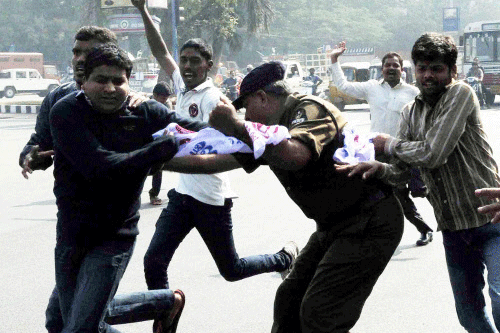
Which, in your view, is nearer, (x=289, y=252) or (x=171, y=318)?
(x=171, y=318)

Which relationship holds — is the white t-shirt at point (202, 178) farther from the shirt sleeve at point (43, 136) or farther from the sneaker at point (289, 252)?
the shirt sleeve at point (43, 136)

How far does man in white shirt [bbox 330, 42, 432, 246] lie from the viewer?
807 cm

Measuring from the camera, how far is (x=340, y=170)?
3824 mm

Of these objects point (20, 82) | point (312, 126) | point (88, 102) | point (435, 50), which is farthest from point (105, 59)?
point (20, 82)

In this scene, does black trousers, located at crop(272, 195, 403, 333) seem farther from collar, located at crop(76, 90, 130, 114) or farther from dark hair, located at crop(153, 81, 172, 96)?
dark hair, located at crop(153, 81, 172, 96)

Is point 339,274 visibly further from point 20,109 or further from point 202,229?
point 20,109

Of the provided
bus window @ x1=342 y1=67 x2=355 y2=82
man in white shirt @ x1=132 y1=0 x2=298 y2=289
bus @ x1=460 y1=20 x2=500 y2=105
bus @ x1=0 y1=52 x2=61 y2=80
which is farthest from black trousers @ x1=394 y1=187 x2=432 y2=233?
bus @ x1=0 y1=52 x2=61 y2=80

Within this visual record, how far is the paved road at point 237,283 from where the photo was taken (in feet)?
19.2

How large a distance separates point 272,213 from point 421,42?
5.97 metres

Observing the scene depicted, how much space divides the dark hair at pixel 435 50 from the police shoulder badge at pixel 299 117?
0.70m

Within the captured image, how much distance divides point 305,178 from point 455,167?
747 millimetres

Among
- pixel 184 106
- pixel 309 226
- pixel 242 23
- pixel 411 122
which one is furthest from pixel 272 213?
pixel 242 23

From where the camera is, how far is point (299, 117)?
375 centimetres

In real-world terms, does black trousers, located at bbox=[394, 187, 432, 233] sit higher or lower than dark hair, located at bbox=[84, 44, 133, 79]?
lower
